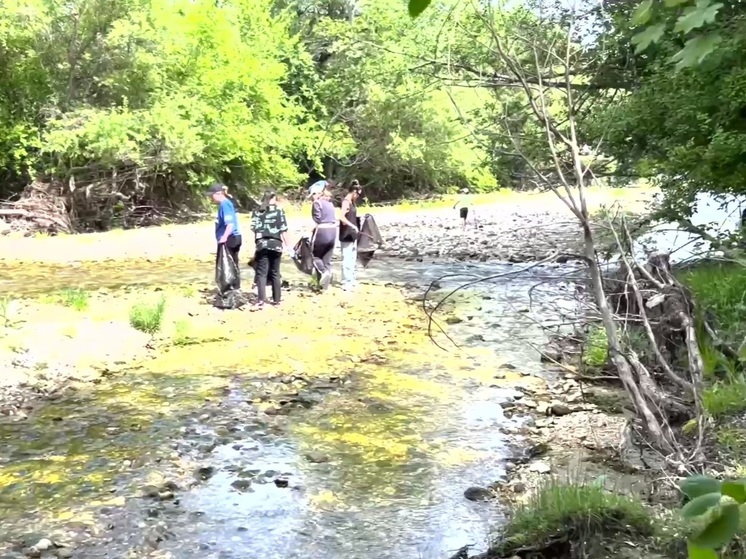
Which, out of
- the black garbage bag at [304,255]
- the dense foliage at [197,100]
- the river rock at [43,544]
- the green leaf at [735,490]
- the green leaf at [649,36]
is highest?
the dense foliage at [197,100]

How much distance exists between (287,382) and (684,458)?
15.2 ft

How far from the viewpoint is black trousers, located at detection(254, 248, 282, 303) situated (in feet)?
37.6

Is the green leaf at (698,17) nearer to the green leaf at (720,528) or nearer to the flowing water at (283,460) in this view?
the green leaf at (720,528)

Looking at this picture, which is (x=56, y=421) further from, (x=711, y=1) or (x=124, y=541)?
(x=711, y=1)

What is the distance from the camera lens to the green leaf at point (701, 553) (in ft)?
3.85

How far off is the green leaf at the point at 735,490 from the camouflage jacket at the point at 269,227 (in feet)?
34.1

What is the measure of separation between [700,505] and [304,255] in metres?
11.9

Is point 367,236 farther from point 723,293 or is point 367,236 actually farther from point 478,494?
point 478,494

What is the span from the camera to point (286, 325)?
10695 millimetres

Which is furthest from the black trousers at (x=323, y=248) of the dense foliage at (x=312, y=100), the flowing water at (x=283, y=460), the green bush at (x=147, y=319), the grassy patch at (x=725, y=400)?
the grassy patch at (x=725, y=400)

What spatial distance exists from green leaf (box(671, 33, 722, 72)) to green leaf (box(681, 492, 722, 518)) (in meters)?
0.79

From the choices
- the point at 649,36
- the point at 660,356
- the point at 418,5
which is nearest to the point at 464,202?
the point at 660,356

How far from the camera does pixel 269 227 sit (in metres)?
11.4

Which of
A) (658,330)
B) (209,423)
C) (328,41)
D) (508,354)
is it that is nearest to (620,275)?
(658,330)
